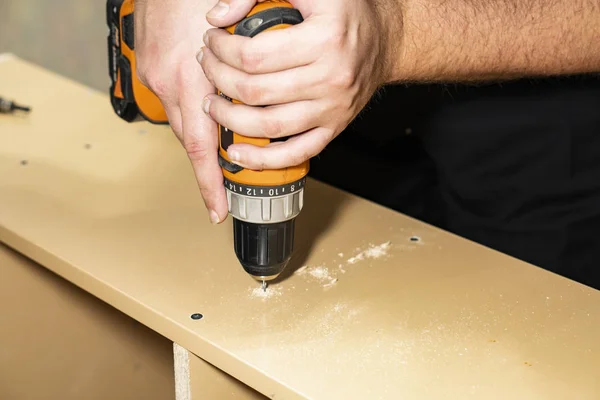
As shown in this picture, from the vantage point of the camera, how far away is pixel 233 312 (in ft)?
2.82

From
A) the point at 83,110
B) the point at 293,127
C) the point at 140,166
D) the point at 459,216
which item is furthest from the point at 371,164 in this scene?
the point at 293,127

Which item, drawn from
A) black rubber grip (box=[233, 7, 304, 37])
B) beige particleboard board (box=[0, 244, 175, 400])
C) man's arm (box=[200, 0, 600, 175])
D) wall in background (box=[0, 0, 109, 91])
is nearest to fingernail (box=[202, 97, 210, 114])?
man's arm (box=[200, 0, 600, 175])

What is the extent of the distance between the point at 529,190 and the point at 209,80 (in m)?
0.62

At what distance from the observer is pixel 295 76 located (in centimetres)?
74

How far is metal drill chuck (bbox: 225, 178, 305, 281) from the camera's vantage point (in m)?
0.80

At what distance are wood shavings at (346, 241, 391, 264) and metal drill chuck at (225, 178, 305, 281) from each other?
0.46 ft

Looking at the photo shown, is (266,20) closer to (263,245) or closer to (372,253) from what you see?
(263,245)

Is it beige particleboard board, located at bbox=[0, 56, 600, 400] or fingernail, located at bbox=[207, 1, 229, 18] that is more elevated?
fingernail, located at bbox=[207, 1, 229, 18]

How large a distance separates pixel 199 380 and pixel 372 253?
277 millimetres

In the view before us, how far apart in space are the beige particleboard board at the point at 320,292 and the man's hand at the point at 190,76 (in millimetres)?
128

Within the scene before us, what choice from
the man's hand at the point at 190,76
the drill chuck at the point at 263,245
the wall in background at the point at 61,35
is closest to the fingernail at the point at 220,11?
the man's hand at the point at 190,76

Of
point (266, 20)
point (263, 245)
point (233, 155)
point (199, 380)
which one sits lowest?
point (199, 380)

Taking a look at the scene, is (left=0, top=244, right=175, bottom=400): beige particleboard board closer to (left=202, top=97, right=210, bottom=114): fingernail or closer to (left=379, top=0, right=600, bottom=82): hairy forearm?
(left=202, top=97, right=210, bottom=114): fingernail

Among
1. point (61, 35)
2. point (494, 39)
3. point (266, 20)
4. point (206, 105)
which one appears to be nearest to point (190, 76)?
point (206, 105)
